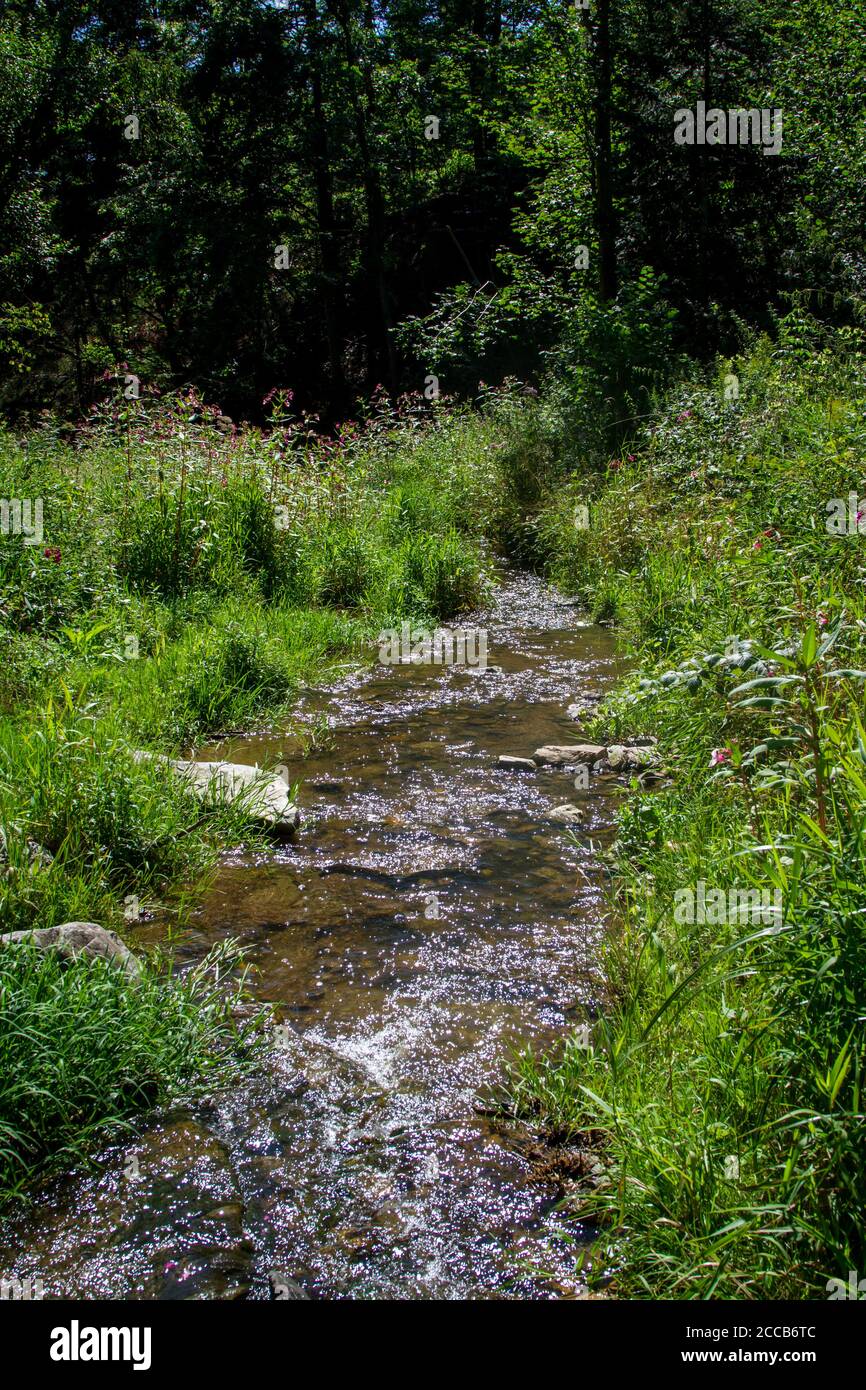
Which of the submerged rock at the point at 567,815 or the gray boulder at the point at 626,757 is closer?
the submerged rock at the point at 567,815

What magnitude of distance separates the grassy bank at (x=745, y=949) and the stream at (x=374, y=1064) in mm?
266

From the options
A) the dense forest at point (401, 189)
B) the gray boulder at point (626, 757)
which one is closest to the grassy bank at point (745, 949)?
the gray boulder at point (626, 757)

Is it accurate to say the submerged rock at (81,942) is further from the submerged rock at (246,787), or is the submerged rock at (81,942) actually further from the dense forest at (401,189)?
the dense forest at (401,189)

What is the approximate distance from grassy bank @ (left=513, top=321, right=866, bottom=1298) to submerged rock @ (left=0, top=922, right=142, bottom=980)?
1581 mm

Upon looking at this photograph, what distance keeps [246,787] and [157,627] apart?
2700 mm

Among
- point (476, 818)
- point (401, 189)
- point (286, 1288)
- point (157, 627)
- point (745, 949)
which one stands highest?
point (401, 189)

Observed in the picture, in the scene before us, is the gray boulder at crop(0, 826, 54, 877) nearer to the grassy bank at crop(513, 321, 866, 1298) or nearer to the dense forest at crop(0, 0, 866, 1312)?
the dense forest at crop(0, 0, 866, 1312)

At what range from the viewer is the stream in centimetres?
268

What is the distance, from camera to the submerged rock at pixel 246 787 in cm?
528

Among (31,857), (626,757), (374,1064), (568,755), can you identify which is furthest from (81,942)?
(626,757)

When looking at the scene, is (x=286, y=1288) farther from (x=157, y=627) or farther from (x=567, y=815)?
(x=157, y=627)

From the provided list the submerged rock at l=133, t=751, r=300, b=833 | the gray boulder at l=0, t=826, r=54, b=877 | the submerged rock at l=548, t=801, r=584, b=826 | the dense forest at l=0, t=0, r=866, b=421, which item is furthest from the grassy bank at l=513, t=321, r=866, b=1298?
the dense forest at l=0, t=0, r=866, b=421

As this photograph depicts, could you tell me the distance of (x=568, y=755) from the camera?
245 inches
